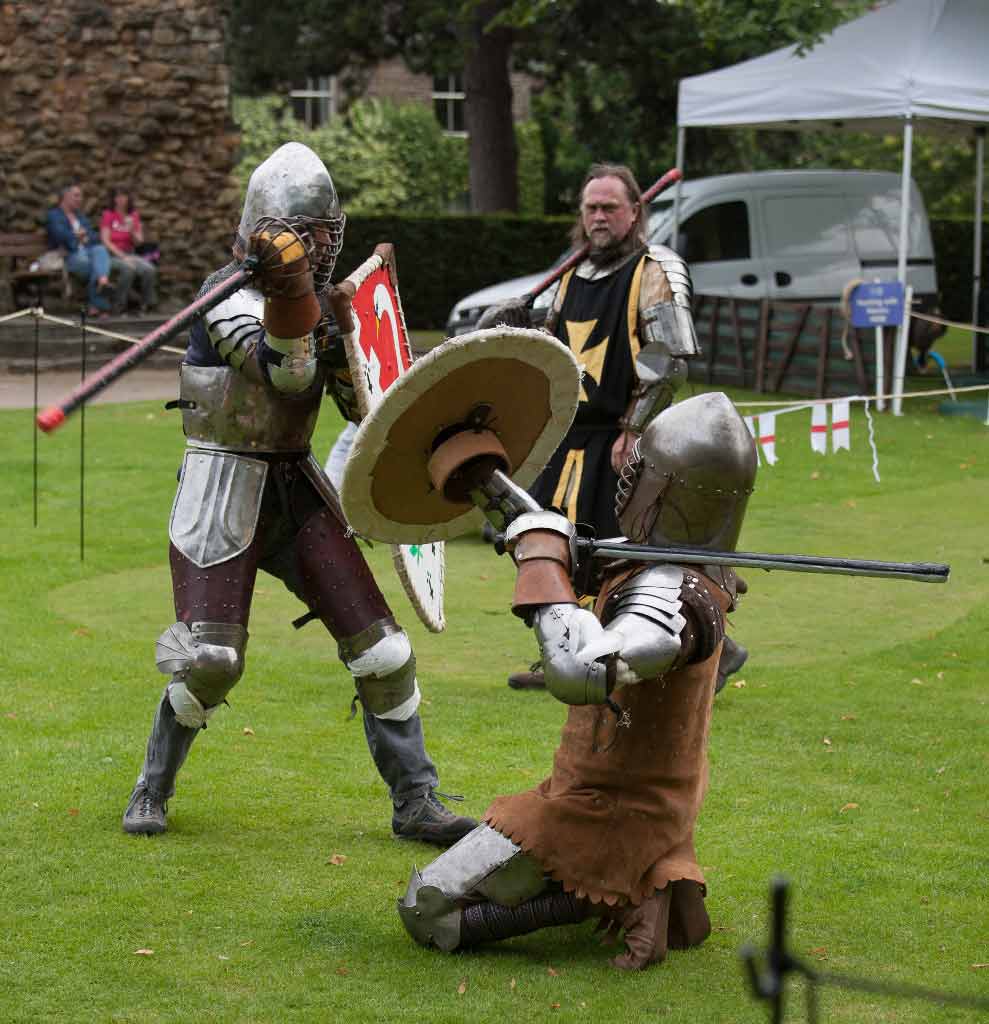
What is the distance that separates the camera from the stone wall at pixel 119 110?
733 inches

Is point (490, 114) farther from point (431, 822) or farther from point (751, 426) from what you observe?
point (431, 822)

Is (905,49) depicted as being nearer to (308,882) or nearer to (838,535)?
(838,535)

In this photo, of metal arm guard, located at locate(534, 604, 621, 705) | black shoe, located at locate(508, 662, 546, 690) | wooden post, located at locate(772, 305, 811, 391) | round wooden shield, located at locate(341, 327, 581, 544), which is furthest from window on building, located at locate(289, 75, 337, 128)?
metal arm guard, located at locate(534, 604, 621, 705)

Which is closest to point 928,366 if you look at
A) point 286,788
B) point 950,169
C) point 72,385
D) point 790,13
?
point 790,13

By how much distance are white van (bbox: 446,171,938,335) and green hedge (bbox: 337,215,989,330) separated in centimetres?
548

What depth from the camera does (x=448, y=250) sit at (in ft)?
70.8

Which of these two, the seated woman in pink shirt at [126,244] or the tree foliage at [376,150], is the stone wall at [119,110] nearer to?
the seated woman in pink shirt at [126,244]

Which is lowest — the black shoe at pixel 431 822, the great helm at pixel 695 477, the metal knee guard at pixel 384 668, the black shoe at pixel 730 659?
the black shoe at pixel 730 659

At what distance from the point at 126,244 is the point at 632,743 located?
1576 centimetres

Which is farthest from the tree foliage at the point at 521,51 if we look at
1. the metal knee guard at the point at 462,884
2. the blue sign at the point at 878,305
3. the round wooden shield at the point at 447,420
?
the metal knee guard at the point at 462,884

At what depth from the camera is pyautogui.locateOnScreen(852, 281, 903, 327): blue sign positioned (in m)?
13.5

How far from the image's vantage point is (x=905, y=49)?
44.7 ft

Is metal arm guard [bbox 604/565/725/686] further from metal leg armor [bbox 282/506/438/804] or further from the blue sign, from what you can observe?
the blue sign

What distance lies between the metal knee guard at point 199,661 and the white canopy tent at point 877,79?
987 cm
